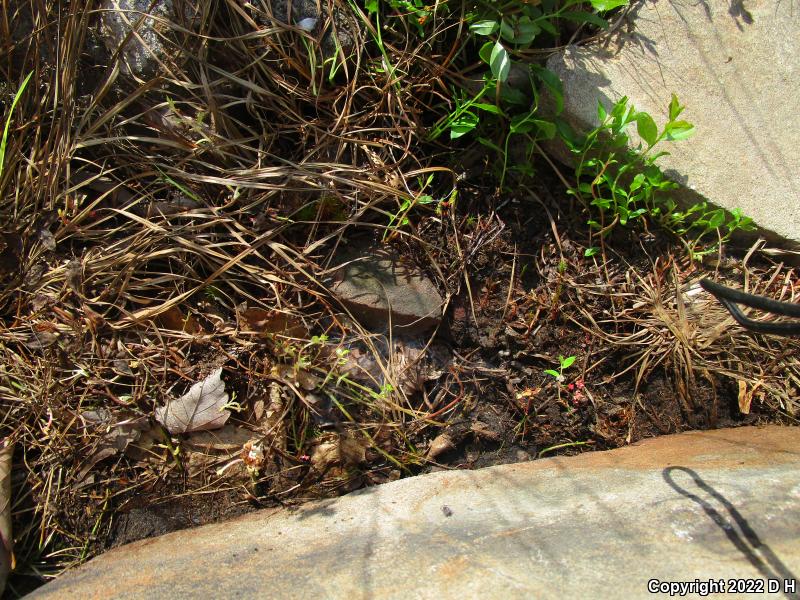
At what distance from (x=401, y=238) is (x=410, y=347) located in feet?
1.34

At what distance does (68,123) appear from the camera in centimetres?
206

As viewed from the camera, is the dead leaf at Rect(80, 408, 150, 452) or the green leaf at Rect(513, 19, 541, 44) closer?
the dead leaf at Rect(80, 408, 150, 452)

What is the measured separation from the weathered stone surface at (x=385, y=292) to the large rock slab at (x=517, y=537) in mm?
558

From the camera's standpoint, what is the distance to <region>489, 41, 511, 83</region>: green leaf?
1893 millimetres

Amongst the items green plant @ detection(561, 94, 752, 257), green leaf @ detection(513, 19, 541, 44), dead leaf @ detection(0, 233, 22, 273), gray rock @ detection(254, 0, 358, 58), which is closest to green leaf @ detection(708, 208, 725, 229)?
green plant @ detection(561, 94, 752, 257)

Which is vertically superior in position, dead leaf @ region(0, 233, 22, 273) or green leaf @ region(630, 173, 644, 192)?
green leaf @ region(630, 173, 644, 192)

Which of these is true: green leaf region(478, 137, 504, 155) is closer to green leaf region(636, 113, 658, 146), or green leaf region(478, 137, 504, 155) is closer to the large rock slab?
green leaf region(636, 113, 658, 146)

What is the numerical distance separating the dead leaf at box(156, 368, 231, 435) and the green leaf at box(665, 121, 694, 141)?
177 cm

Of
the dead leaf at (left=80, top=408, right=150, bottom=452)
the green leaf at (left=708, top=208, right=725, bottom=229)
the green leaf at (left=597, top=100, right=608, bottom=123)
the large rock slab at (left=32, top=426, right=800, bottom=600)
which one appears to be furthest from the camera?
the green leaf at (left=708, top=208, right=725, bottom=229)

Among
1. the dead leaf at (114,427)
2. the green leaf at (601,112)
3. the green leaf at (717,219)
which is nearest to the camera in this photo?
the dead leaf at (114,427)

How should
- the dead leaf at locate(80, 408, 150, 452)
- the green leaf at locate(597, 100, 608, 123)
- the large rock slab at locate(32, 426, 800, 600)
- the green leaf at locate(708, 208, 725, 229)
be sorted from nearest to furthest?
the large rock slab at locate(32, 426, 800, 600) < the dead leaf at locate(80, 408, 150, 452) < the green leaf at locate(597, 100, 608, 123) < the green leaf at locate(708, 208, 725, 229)

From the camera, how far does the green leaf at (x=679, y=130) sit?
1965 mm

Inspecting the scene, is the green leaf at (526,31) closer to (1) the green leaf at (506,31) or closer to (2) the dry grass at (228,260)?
(1) the green leaf at (506,31)

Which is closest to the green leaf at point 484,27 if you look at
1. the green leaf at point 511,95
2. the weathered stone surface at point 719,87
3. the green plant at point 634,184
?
the green leaf at point 511,95
